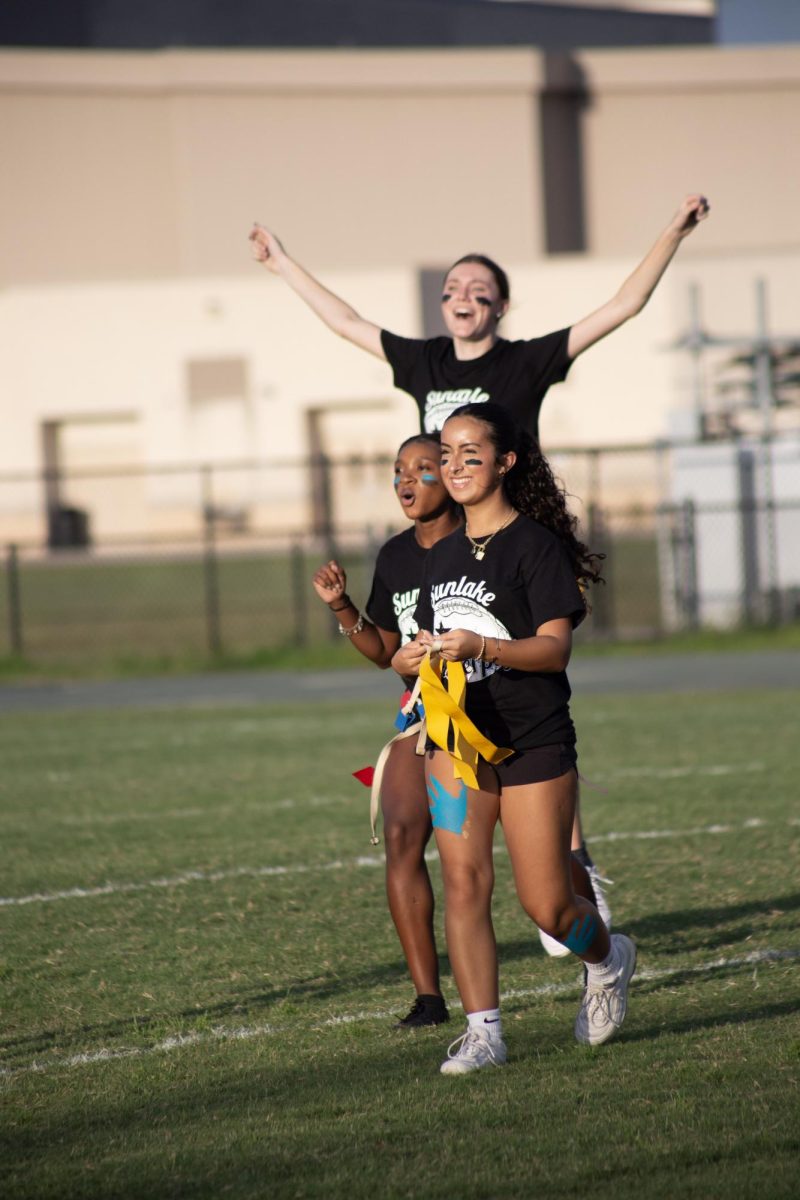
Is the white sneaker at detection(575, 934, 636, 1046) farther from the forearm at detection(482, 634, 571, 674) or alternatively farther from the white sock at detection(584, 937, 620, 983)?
the forearm at detection(482, 634, 571, 674)

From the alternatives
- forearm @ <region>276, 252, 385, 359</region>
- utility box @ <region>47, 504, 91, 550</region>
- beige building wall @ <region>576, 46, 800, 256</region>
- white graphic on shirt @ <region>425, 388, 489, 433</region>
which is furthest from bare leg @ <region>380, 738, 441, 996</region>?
beige building wall @ <region>576, 46, 800, 256</region>

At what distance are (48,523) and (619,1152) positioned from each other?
1517 inches

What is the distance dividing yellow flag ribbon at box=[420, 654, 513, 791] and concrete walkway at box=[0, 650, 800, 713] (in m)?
12.2

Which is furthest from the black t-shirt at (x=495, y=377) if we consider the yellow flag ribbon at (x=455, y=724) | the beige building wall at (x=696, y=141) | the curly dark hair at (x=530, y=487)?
the beige building wall at (x=696, y=141)

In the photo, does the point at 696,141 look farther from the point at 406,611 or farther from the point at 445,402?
the point at 406,611

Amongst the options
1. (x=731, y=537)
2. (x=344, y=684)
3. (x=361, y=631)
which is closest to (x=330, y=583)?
Result: (x=361, y=631)

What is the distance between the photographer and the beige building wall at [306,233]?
4553 cm

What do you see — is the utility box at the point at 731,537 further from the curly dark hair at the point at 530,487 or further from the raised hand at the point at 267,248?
the curly dark hair at the point at 530,487

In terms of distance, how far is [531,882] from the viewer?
4664mm

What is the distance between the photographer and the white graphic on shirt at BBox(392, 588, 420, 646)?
17.8ft

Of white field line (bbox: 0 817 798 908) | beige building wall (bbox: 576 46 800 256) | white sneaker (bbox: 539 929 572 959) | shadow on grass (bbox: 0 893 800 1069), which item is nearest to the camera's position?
shadow on grass (bbox: 0 893 800 1069)

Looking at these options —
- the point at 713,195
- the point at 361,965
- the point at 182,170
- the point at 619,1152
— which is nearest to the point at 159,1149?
Answer: the point at 619,1152

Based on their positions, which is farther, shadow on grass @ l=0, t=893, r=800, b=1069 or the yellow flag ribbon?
shadow on grass @ l=0, t=893, r=800, b=1069

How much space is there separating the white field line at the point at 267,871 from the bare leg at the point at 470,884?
3.13 metres
